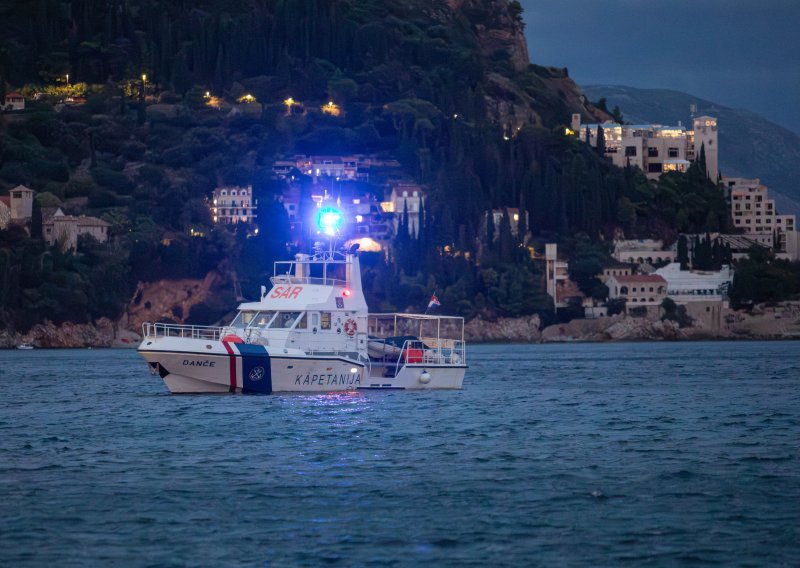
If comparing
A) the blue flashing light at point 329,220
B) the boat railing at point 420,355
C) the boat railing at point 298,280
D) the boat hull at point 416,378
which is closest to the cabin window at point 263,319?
the boat railing at point 298,280

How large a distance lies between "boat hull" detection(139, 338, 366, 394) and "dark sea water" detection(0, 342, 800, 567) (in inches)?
37.0

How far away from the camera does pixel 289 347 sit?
57.5 metres

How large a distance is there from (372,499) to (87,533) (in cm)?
685

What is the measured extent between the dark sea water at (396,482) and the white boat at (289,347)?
1128mm

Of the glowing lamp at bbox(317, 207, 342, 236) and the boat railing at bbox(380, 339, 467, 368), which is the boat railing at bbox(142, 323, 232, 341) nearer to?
the glowing lamp at bbox(317, 207, 342, 236)

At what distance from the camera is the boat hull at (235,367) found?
2183 inches

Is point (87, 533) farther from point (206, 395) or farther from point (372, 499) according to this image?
point (206, 395)

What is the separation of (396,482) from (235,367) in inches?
911

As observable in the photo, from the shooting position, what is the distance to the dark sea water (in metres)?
26.1

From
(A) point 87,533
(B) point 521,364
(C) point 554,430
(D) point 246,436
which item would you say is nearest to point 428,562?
(A) point 87,533

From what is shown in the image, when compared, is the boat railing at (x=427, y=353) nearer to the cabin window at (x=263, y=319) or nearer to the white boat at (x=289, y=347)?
the white boat at (x=289, y=347)

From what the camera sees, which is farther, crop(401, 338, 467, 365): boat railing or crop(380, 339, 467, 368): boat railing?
crop(401, 338, 467, 365): boat railing

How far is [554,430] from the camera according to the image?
157ft

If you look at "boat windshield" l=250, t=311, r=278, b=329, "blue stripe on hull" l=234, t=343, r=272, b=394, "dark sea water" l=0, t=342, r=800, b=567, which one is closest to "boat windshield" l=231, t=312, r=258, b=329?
"boat windshield" l=250, t=311, r=278, b=329
